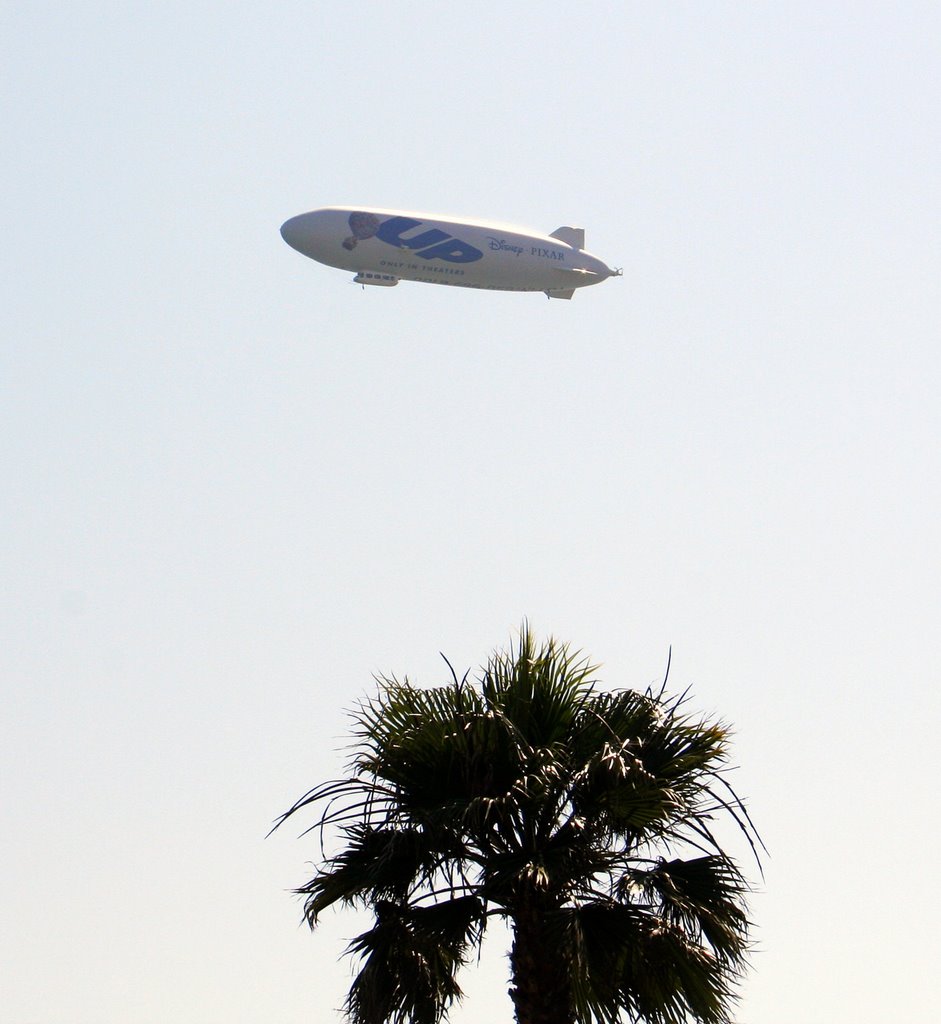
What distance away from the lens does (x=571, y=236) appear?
8969cm

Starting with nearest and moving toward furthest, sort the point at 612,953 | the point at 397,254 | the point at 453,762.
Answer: the point at 612,953, the point at 453,762, the point at 397,254

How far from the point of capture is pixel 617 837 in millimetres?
19500

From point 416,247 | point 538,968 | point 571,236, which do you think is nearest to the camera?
point 538,968

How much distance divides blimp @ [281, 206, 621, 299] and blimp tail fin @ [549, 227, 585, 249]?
543cm

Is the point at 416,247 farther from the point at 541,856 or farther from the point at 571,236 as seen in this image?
the point at 541,856

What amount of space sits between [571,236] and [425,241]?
13011 millimetres

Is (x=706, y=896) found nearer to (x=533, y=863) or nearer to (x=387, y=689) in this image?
(x=533, y=863)

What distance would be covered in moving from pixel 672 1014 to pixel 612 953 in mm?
891

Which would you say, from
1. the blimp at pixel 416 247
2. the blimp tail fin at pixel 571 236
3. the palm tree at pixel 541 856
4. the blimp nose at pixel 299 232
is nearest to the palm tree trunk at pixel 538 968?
the palm tree at pixel 541 856

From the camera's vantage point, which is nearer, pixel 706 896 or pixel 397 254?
pixel 706 896

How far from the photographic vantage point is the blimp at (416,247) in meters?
77.9

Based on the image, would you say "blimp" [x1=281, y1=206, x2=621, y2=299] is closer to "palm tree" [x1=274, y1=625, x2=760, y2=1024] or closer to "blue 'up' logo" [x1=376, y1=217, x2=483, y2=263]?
"blue 'up' logo" [x1=376, y1=217, x2=483, y2=263]

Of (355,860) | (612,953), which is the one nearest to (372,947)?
(355,860)

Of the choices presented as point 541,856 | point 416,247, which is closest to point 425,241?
point 416,247
